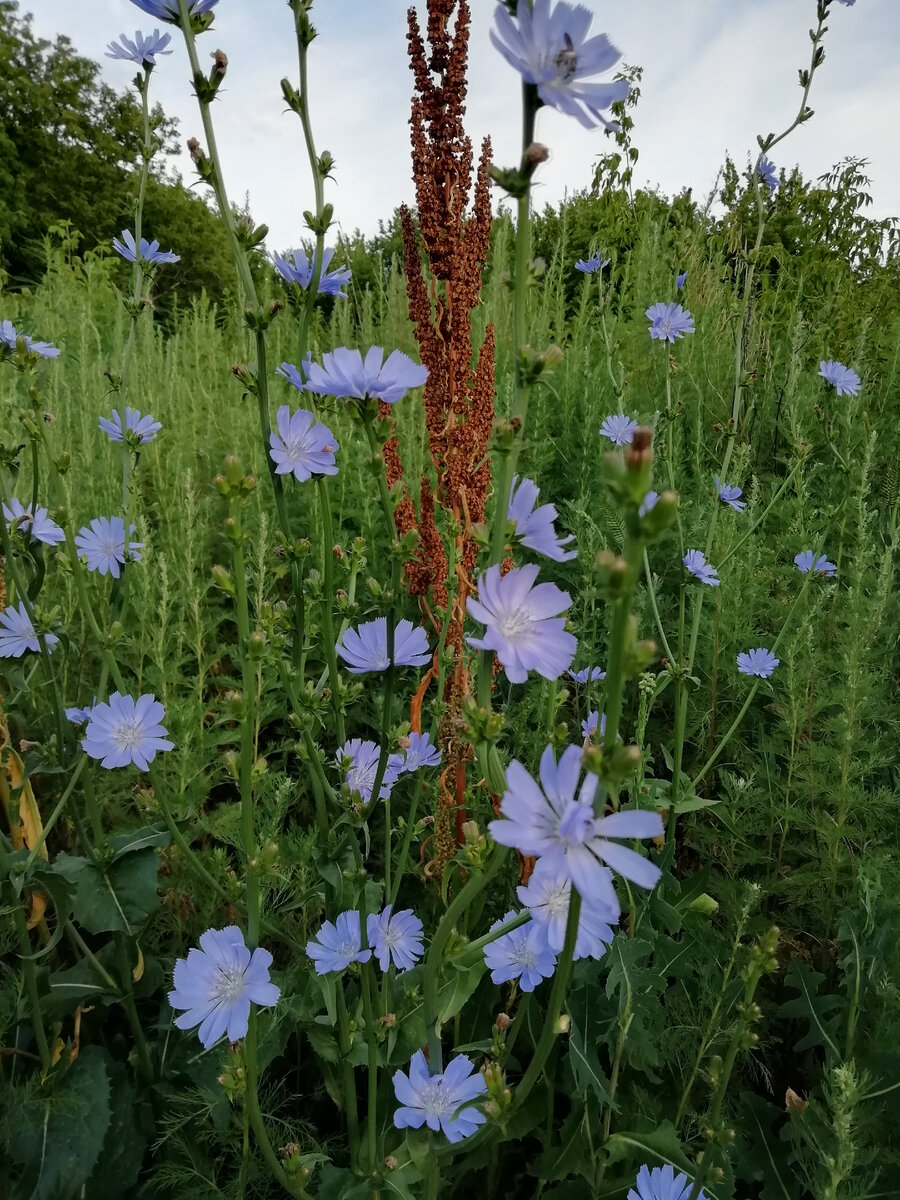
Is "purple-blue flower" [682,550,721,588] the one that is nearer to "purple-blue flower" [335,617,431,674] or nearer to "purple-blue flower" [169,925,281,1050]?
"purple-blue flower" [335,617,431,674]

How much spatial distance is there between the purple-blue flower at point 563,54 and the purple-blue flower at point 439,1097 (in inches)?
41.4

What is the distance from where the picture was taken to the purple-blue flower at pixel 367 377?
820 millimetres

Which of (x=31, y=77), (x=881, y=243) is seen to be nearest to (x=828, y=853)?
(x=881, y=243)

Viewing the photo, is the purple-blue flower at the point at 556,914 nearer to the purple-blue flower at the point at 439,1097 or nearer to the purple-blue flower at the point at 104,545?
the purple-blue flower at the point at 439,1097

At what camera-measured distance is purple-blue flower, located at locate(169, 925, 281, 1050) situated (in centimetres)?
82

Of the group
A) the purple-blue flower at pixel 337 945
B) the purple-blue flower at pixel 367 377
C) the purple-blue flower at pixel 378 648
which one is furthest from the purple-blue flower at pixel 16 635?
the purple-blue flower at pixel 367 377

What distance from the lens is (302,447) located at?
0.99m

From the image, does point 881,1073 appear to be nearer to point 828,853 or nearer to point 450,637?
point 828,853

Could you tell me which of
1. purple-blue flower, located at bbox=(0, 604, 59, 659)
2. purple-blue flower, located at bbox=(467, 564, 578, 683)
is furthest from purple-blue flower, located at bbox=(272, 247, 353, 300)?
purple-blue flower, located at bbox=(0, 604, 59, 659)

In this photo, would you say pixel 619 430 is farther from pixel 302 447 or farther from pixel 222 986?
pixel 222 986

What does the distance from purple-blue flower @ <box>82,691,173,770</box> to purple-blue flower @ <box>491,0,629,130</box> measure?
996 mm

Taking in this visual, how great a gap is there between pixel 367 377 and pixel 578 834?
0.56 meters

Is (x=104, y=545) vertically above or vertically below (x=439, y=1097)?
above

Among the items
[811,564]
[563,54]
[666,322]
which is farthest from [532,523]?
[666,322]
